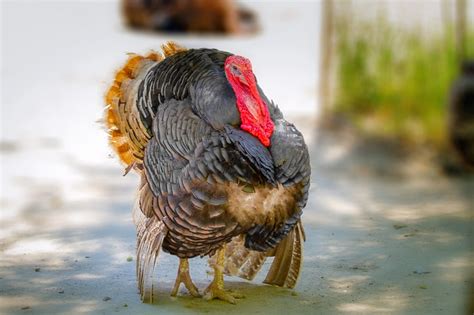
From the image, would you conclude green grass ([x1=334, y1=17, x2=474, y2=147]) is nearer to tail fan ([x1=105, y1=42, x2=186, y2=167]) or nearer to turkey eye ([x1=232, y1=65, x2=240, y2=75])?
tail fan ([x1=105, y1=42, x2=186, y2=167])

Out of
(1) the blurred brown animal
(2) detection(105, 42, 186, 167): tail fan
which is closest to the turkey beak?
(2) detection(105, 42, 186, 167): tail fan

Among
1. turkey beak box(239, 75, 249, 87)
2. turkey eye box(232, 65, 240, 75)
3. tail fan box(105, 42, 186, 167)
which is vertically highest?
turkey eye box(232, 65, 240, 75)

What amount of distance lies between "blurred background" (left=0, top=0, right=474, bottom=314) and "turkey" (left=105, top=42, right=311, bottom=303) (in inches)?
11.3

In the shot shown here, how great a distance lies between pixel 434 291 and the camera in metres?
3.68

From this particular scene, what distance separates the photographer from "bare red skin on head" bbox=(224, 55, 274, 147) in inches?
124

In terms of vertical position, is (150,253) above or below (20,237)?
above

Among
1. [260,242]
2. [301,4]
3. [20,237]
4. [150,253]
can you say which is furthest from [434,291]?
[301,4]

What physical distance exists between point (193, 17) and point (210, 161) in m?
6.51

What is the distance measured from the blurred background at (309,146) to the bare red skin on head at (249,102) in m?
0.68

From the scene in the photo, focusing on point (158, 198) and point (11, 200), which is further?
point (11, 200)

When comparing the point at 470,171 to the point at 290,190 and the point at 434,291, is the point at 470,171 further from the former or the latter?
the point at 290,190

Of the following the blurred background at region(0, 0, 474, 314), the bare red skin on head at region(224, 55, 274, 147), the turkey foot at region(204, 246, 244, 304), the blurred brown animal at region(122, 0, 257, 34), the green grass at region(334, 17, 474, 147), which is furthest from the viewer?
Result: the blurred brown animal at region(122, 0, 257, 34)

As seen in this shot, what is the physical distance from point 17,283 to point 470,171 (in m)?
3.53

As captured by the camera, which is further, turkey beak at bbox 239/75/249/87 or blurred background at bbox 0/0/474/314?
blurred background at bbox 0/0/474/314
